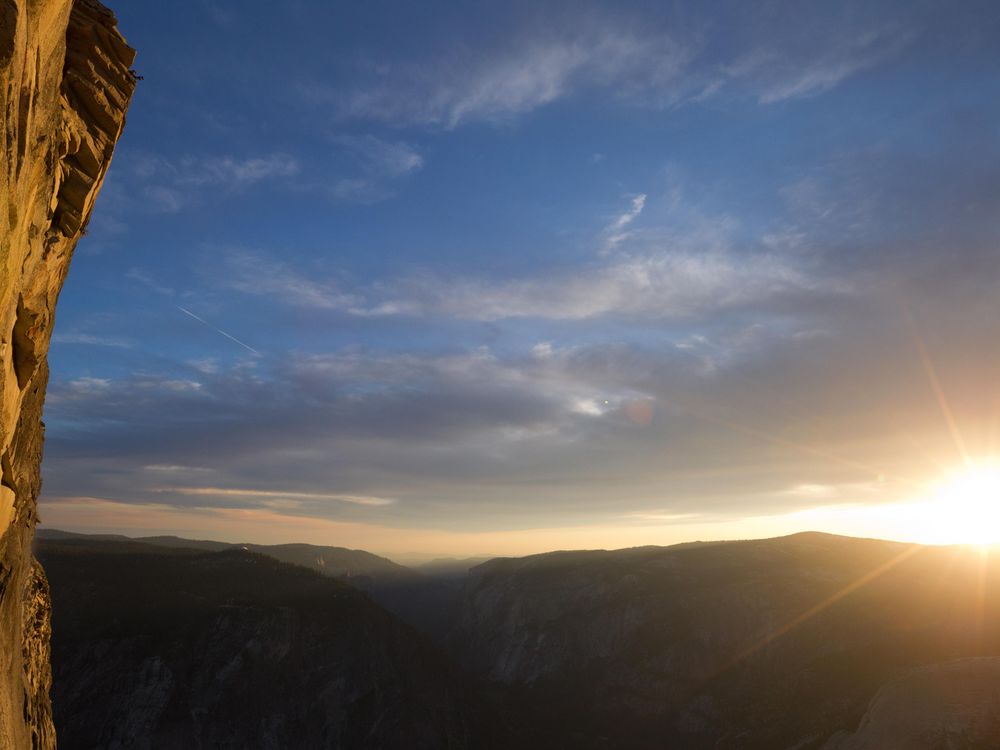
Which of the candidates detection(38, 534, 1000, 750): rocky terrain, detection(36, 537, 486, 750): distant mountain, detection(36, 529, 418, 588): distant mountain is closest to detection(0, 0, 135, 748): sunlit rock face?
detection(36, 537, 486, 750): distant mountain

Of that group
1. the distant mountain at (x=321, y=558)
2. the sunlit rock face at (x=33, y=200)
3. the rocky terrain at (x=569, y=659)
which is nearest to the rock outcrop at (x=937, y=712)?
the rocky terrain at (x=569, y=659)

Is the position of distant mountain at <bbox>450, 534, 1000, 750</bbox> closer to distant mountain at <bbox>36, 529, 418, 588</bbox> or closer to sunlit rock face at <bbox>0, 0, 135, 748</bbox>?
sunlit rock face at <bbox>0, 0, 135, 748</bbox>

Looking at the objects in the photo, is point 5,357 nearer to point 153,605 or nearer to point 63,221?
point 63,221

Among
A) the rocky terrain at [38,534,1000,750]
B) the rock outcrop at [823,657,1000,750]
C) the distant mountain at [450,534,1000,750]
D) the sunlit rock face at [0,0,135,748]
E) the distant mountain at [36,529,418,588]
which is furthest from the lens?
the distant mountain at [36,529,418,588]

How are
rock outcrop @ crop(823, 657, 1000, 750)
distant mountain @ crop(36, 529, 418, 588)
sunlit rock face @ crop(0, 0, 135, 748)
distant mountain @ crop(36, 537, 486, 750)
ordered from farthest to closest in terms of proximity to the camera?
distant mountain @ crop(36, 529, 418, 588) → distant mountain @ crop(36, 537, 486, 750) → rock outcrop @ crop(823, 657, 1000, 750) → sunlit rock face @ crop(0, 0, 135, 748)

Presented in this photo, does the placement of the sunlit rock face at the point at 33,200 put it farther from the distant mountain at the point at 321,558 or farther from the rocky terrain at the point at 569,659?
the distant mountain at the point at 321,558

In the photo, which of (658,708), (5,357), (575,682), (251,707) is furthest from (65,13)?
(575,682)
